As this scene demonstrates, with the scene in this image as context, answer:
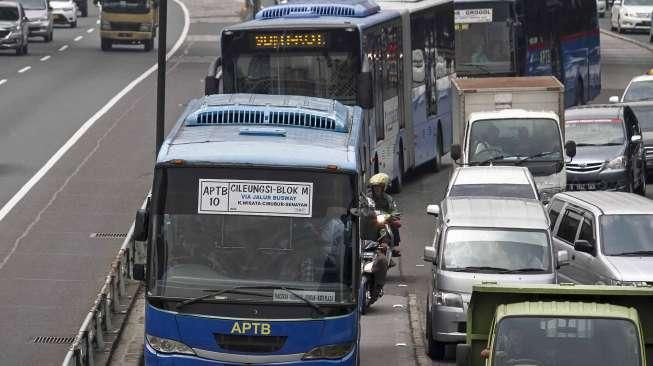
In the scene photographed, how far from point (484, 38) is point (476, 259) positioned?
799 inches

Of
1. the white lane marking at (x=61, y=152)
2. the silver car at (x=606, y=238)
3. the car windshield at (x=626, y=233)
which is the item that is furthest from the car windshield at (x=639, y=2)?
the car windshield at (x=626, y=233)

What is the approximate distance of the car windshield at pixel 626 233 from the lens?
20.3 m

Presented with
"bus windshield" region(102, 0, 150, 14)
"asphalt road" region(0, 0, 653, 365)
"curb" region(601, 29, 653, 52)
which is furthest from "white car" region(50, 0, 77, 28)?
"curb" region(601, 29, 653, 52)

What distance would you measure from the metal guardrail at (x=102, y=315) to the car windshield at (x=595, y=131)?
10.8 meters

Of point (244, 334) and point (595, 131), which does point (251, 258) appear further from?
point (595, 131)

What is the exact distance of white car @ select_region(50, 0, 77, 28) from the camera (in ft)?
237

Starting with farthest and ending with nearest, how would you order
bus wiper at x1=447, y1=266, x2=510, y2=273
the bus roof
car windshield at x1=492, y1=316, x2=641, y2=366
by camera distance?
bus wiper at x1=447, y1=266, x2=510, y2=273, the bus roof, car windshield at x1=492, y1=316, x2=641, y2=366

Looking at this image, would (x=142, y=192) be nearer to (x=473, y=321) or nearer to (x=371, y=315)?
(x=371, y=315)

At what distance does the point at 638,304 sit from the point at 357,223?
2.71m

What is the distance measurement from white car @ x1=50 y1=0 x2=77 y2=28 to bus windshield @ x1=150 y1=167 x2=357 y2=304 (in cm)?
5866

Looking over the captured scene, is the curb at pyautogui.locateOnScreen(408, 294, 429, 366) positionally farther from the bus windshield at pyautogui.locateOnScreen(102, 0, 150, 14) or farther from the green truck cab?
the bus windshield at pyautogui.locateOnScreen(102, 0, 150, 14)

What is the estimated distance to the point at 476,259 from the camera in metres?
18.6

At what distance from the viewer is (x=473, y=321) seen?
13.9m

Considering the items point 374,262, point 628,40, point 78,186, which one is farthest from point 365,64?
point 628,40
